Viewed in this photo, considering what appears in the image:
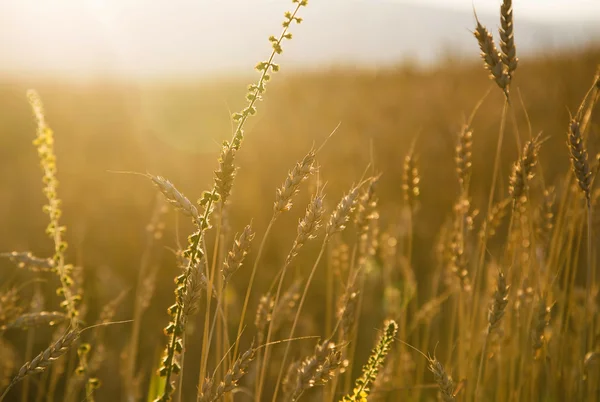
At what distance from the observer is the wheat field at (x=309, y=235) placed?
136 cm

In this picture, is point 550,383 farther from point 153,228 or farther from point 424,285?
point 424,285

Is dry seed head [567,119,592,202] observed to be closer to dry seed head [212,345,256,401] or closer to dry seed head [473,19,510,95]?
dry seed head [473,19,510,95]

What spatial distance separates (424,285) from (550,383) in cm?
267

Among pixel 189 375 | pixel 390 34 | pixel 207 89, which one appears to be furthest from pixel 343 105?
pixel 390 34

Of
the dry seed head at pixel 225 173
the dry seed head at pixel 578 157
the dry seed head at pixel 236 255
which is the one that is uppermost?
the dry seed head at pixel 578 157

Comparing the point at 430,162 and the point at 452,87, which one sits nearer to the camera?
the point at 430,162

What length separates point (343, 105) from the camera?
350 inches

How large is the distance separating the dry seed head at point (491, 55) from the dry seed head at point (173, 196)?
829 millimetres

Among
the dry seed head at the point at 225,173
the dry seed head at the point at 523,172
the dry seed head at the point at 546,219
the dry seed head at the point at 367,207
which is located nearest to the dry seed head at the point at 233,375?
the dry seed head at the point at 225,173

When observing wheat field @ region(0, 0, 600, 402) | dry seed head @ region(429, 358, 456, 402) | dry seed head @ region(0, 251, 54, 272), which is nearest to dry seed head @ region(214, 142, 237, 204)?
wheat field @ region(0, 0, 600, 402)

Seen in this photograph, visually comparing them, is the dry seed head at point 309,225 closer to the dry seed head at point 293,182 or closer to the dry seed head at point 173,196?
the dry seed head at point 293,182

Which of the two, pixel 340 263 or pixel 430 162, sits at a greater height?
pixel 430 162

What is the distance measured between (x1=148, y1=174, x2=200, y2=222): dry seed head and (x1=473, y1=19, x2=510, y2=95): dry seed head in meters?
0.83

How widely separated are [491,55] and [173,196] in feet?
2.90
